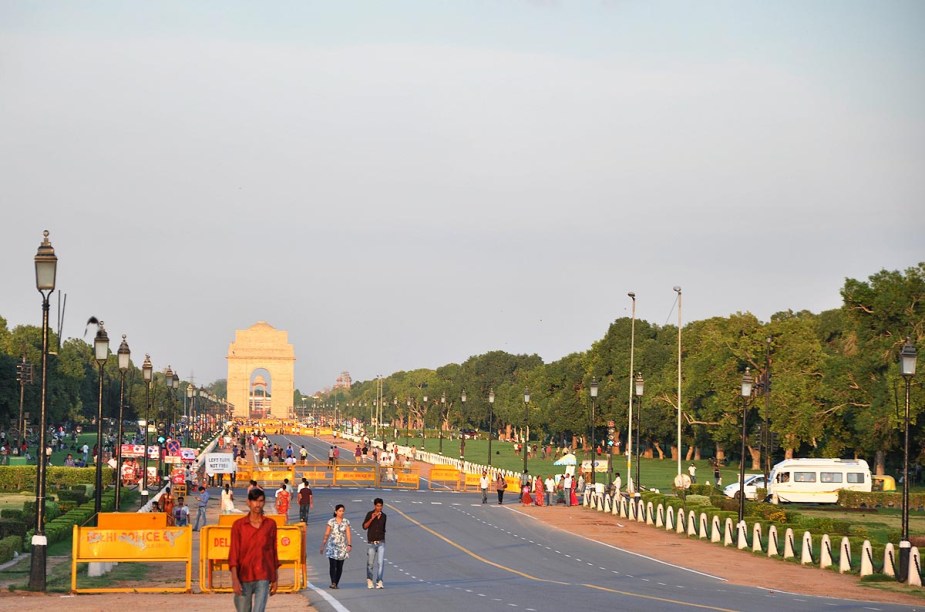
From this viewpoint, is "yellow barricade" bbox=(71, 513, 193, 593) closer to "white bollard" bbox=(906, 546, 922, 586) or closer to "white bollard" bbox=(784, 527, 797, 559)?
"white bollard" bbox=(906, 546, 922, 586)

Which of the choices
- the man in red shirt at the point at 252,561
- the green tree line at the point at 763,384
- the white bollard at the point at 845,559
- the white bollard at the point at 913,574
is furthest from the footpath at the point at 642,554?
the green tree line at the point at 763,384

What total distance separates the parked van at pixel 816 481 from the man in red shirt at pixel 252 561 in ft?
152

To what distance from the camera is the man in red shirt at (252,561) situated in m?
14.2

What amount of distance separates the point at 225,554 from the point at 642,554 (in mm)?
16102

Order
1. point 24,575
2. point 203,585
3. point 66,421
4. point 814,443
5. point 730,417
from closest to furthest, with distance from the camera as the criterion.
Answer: point 203,585, point 24,575, point 814,443, point 730,417, point 66,421

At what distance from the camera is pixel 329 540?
23516 millimetres

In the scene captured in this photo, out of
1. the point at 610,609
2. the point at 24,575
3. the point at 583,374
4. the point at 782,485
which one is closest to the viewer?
the point at 610,609

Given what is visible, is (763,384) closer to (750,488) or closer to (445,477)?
(750,488)

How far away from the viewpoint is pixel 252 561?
46.6 feet

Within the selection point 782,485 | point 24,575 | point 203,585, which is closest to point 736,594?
point 203,585

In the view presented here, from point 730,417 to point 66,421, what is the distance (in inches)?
3514

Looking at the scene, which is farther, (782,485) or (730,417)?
(730,417)

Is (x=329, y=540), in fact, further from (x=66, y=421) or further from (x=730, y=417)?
(x=66, y=421)

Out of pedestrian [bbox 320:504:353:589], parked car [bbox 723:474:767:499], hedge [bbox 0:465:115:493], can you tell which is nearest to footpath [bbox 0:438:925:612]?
pedestrian [bbox 320:504:353:589]
